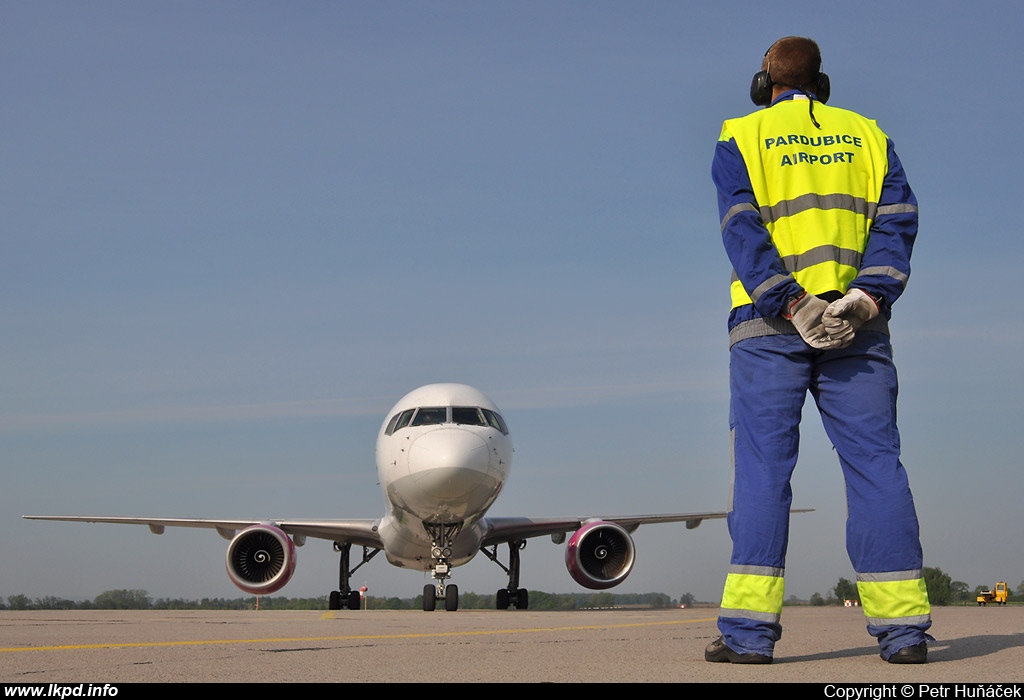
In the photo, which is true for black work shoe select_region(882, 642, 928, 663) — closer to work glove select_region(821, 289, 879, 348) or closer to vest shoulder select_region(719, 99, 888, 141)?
work glove select_region(821, 289, 879, 348)

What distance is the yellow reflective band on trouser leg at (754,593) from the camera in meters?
4.02

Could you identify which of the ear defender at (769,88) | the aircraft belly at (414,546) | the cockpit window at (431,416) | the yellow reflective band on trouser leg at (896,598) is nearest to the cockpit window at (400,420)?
the cockpit window at (431,416)

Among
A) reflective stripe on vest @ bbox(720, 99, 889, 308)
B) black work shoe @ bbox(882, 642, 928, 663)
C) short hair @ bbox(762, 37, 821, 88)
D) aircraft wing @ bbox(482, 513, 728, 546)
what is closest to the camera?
black work shoe @ bbox(882, 642, 928, 663)

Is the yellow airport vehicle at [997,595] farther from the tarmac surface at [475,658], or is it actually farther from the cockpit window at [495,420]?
the tarmac surface at [475,658]

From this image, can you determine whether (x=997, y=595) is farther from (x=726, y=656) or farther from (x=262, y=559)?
(x=726, y=656)

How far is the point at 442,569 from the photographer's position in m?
15.0

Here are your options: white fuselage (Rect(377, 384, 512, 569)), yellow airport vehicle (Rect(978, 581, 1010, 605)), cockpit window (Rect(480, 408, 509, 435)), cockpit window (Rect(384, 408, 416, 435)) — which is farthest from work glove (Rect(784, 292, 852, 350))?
yellow airport vehicle (Rect(978, 581, 1010, 605))

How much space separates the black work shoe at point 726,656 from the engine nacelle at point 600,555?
1386 cm

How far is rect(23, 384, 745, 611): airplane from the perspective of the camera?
14969 mm

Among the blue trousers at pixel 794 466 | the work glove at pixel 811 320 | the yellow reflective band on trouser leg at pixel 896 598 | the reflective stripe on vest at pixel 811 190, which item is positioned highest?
the reflective stripe on vest at pixel 811 190

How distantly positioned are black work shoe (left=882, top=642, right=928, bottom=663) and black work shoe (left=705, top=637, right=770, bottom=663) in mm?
473

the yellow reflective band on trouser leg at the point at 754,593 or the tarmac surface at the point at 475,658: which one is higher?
the yellow reflective band on trouser leg at the point at 754,593
